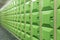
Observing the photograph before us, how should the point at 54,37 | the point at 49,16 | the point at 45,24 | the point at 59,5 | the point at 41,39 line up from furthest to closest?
the point at 41,39
the point at 45,24
the point at 49,16
the point at 54,37
the point at 59,5

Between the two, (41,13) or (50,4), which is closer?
(50,4)

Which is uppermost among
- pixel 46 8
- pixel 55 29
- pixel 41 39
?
pixel 46 8

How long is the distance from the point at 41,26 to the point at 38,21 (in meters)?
0.24

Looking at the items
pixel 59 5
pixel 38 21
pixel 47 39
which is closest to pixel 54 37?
pixel 47 39

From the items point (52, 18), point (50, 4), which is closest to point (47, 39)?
point (52, 18)

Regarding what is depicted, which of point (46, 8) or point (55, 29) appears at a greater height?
point (46, 8)

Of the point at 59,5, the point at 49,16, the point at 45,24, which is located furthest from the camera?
the point at 45,24

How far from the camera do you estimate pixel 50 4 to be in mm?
2535

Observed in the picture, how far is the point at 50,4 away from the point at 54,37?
0.63 meters

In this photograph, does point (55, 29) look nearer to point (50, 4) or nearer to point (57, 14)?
point (57, 14)

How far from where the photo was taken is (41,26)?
2.96 m

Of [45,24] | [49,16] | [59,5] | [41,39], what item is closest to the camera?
[59,5]

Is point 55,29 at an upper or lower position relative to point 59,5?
lower

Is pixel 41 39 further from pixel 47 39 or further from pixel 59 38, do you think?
pixel 59 38
